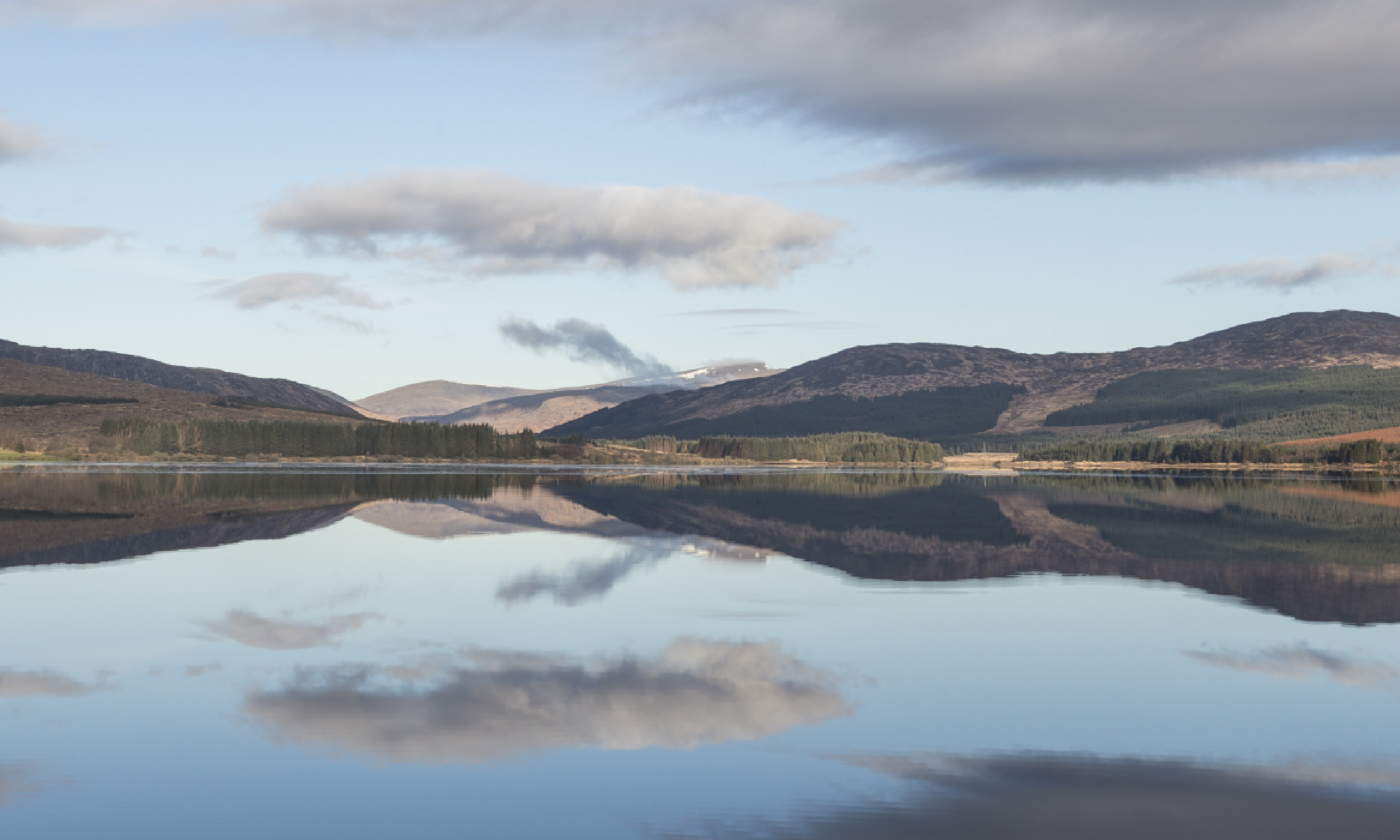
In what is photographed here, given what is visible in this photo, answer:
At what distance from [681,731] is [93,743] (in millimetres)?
9316

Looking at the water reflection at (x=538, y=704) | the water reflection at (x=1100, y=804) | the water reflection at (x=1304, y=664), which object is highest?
the water reflection at (x=538, y=704)

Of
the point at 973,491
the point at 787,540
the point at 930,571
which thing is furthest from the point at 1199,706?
the point at 973,491

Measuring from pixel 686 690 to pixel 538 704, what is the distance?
9.86ft

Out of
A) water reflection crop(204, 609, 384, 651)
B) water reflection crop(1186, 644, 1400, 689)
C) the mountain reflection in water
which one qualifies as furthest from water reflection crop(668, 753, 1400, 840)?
the mountain reflection in water

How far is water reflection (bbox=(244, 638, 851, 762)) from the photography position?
17375 millimetres

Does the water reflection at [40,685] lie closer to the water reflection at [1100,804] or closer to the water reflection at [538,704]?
the water reflection at [538,704]

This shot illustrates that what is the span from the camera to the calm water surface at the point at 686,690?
14.5 meters

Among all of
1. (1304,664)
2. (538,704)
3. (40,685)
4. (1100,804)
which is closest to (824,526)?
(1304,664)

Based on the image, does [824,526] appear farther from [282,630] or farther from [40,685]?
[40,685]

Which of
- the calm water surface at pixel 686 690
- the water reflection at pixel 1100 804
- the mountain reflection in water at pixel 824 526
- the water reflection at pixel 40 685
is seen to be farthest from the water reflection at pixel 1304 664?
the water reflection at pixel 40 685

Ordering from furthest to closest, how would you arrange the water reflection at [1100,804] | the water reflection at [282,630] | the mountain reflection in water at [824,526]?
the mountain reflection in water at [824,526]
the water reflection at [282,630]
the water reflection at [1100,804]

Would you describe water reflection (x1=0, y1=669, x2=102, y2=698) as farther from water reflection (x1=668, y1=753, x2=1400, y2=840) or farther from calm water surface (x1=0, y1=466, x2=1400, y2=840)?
water reflection (x1=668, y1=753, x2=1400, y2=840)

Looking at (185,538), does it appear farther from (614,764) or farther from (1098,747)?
(1098,747)

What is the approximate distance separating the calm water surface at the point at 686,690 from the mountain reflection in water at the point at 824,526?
1.64 ft
